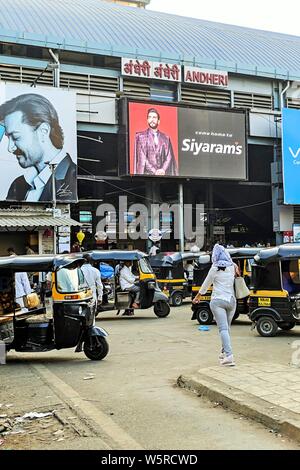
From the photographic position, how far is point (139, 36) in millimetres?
32094

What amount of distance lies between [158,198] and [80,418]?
25.5 m

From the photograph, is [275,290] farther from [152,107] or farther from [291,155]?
[291,155]

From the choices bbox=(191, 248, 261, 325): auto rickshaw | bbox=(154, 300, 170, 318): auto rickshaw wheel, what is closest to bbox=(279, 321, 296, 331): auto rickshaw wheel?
bbox=(191, 248, 261, 325): auto rickshaw

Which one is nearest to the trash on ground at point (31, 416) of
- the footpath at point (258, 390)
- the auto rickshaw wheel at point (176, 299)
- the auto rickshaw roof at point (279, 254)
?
the footpath at point (258, 390)

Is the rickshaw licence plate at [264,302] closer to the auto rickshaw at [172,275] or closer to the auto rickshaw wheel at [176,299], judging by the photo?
the auto rickshaw at [172,275]

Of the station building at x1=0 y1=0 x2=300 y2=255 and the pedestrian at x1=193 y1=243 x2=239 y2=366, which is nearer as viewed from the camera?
the pedestrian at x1=193 y1=243 x2=239 y2=366

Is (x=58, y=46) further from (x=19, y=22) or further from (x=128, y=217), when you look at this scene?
(x=128, y=217)

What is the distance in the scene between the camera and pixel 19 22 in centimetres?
2906

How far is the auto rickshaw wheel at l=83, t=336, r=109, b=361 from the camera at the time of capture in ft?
31.1

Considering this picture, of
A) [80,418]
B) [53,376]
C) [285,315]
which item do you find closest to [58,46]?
[285,315]

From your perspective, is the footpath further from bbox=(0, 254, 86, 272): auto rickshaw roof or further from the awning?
the awning

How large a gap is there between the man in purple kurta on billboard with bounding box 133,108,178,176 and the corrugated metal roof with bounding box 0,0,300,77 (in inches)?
175

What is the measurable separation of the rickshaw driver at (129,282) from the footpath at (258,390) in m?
8.16

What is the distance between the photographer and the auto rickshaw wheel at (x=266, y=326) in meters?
12.0
